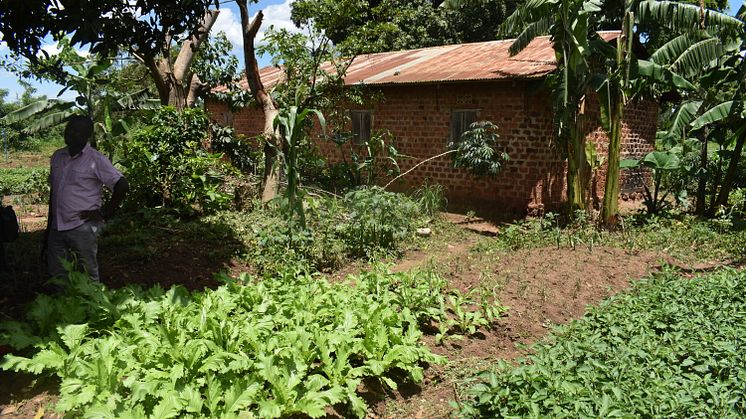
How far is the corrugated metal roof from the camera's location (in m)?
11.7

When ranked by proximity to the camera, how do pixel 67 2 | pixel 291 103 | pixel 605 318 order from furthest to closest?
pixel 291 103 < pixel 605 318 < pixel 67 2

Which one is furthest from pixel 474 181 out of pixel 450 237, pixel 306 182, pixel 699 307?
pixel 699 307

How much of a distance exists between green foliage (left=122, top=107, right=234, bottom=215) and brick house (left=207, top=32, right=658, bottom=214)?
5.42 metres

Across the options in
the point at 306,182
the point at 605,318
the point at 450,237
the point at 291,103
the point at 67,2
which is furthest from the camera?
the point at 306,182

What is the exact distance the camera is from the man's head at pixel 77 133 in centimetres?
463

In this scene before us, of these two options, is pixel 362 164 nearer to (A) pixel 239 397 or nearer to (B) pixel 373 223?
(B) pixel 373 223

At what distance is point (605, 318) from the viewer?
16.6ft

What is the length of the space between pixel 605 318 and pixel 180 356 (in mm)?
3588

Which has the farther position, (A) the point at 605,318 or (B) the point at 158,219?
(B) the point at 158,219

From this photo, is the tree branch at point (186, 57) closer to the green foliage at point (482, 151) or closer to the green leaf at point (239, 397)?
the green foliage at point (482, 151)

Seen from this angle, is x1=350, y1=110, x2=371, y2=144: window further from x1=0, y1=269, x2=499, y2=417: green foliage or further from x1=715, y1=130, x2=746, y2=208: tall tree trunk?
x1=0, y1=269, x2=499, y2=417: green foliage

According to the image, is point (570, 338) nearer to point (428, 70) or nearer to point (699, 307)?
point (699, 307)

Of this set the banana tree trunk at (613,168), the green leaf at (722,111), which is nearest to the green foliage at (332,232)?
the banana tree trunk at (613,168)

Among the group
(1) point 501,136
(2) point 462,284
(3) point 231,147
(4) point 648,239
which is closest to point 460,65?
Answer: (1) point 501,136
